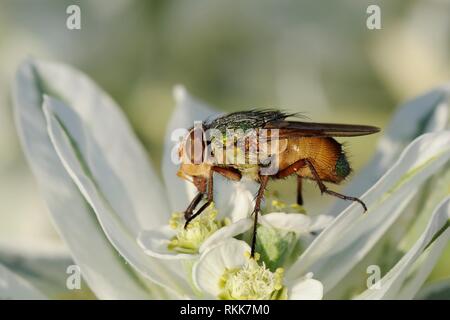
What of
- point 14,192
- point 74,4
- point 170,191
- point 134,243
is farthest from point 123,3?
Result: point 134,243

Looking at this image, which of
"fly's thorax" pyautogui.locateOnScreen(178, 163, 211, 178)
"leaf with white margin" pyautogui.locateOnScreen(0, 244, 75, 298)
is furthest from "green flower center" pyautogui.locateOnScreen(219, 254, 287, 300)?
"leaf with white margin" pyautogui.locateOnScreen(0, 244, 75, 298)

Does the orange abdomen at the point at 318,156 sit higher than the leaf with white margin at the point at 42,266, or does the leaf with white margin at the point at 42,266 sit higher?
the orange abdomen at the point at 318,156

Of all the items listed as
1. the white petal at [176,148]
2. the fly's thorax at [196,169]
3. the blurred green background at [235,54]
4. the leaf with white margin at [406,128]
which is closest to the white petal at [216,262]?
the fly's thorax at [196,169]

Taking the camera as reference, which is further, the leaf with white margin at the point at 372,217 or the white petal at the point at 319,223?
the white petal at the point at 319,223

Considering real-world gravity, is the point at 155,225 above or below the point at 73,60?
below

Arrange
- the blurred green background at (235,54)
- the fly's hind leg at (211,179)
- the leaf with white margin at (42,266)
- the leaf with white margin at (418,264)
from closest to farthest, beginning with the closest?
the leaf with white margin at (418,264) → the fly's hind leg at (211,179) → the leaf with white margin at (42,266) → the blurred green background at (235,54)

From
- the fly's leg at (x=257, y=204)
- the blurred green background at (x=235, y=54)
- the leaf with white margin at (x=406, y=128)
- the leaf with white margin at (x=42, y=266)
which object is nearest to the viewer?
the fly's leg at (x=257, y=204)

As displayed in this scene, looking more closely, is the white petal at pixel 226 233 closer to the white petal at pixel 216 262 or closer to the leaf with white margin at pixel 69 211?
the white petal at pixel 216 262
